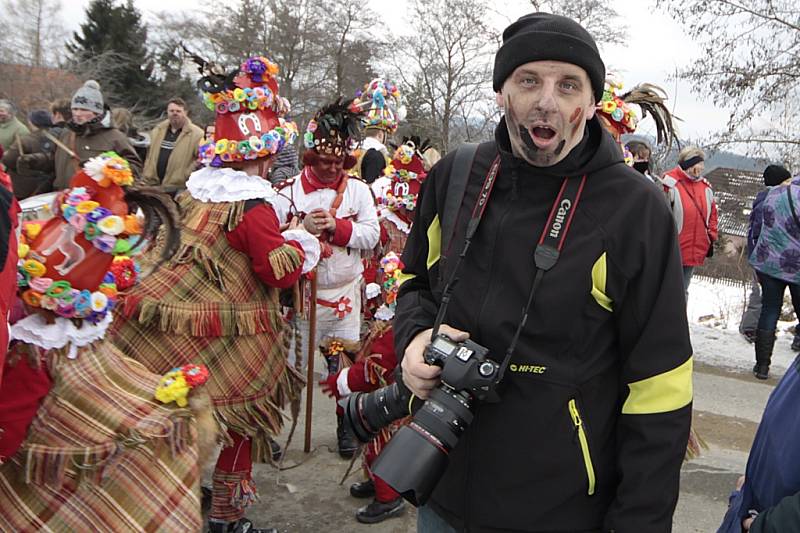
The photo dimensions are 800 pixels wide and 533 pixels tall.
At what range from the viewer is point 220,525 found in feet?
10.7

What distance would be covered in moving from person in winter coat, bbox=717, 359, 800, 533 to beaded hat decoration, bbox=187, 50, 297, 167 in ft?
8.37

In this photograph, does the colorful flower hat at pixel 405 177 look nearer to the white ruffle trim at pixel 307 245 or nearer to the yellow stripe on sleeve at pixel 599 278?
the white ruffle trim at pixel 307 245

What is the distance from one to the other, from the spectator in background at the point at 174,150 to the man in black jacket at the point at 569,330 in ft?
20.4

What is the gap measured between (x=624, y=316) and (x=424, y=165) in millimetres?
3609

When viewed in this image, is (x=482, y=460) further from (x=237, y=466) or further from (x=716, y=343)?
(x=716, y=343)

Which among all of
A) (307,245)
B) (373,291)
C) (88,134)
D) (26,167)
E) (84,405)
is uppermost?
(307,245)

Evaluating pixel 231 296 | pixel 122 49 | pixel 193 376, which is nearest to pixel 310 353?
pixel 231 296

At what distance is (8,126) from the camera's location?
7.33 metres

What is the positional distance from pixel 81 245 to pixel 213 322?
47.8 inches

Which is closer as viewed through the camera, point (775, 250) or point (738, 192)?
point (775, 250)

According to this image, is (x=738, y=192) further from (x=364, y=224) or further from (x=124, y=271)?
(x=124, y=271)

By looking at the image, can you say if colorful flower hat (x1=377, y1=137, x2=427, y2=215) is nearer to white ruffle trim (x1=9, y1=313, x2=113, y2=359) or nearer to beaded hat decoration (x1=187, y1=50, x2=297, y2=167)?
beaded hat decoration (x1=187, y1=50, x2=297, y2=167)

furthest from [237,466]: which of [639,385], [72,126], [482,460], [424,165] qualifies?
[72,126]

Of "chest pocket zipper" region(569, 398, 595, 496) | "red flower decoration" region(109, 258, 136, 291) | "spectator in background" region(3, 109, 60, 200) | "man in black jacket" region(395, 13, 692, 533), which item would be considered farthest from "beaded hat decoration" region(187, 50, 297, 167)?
"spectator in background" region(3, 109, 60, 200)
